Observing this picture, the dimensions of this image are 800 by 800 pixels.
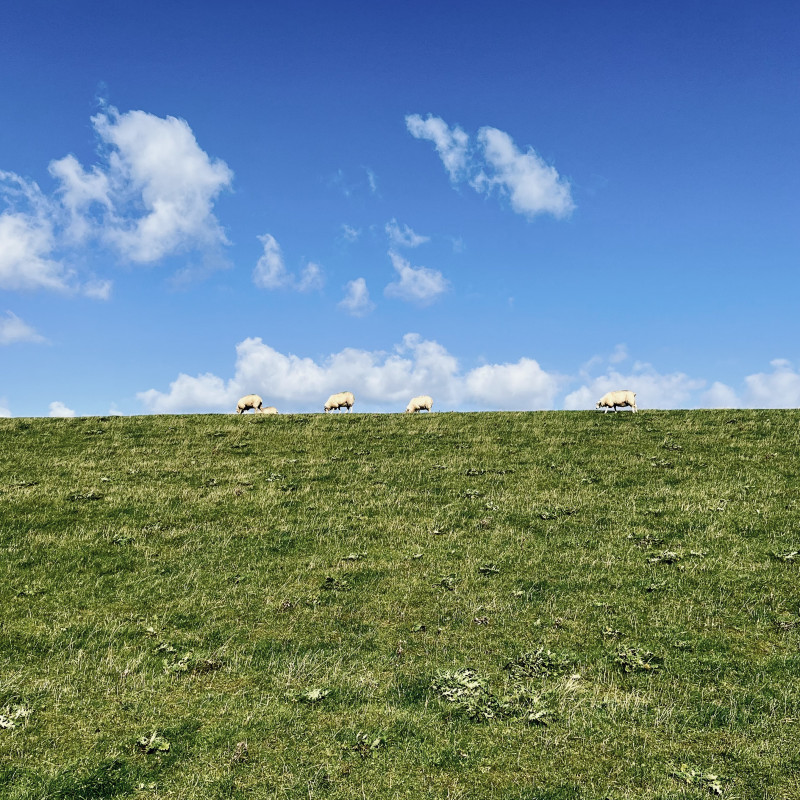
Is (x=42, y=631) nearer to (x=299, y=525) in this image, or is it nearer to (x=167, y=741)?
(x=167, y=741)

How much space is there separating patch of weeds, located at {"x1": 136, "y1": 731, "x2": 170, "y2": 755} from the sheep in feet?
117

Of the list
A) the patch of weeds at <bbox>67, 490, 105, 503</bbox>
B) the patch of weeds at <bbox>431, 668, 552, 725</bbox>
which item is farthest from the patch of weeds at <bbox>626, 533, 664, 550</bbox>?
the patch of weeds at <bbox>67, 490, 105, 503</bbox>

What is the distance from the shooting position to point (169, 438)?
33844mm

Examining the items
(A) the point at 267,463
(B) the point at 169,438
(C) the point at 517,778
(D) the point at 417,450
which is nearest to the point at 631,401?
(D) the point at 417,450

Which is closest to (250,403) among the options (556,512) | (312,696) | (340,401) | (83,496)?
(340,401)

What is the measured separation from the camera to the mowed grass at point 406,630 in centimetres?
892

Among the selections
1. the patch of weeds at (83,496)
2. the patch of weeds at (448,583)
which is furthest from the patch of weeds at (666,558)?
the patch of weeds at (83,496)

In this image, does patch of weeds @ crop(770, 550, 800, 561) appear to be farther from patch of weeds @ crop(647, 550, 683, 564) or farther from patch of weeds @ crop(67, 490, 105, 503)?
patch of weeds @ crop(67, 490, 105, 503)

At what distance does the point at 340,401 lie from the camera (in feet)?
156

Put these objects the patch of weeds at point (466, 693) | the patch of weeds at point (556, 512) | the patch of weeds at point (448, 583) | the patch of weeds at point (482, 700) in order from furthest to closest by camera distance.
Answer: the patch of weeds at point (556, 512), the patch of weeds at point (448, 583), the patch of weeds at point (466, 693), the patch of weeds at point (482, 700)

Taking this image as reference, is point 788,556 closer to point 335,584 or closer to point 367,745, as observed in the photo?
point 335,584

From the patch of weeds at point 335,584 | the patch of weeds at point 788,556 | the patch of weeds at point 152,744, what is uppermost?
the patch of weeds at point 788,556

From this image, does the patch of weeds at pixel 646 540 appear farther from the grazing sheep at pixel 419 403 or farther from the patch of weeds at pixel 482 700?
the grazing sheep at pixel 419 403

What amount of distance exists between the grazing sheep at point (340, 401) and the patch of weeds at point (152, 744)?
1509 inches
